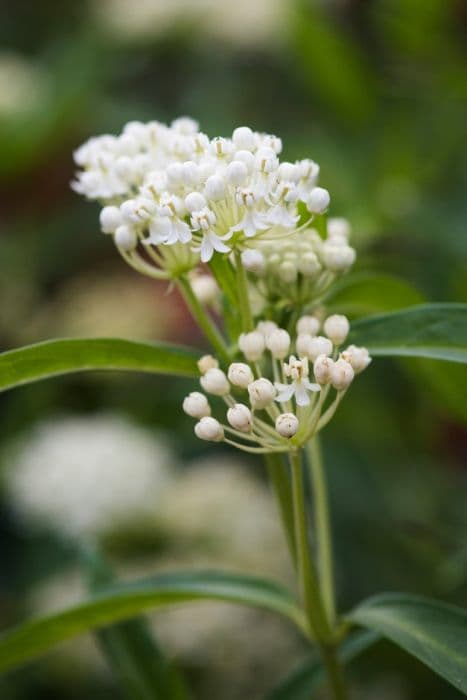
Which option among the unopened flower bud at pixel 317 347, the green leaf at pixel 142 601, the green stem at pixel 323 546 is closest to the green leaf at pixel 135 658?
the green leaf at pixel 142 601

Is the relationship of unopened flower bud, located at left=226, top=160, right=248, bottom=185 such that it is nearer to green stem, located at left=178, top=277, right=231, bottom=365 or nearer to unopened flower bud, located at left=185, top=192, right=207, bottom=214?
unopened flower bud, located at left=185, top=192, right=207, bottom=214

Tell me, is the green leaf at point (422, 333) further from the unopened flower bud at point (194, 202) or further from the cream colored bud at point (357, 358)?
the unopened flower bud at point (194, 202)

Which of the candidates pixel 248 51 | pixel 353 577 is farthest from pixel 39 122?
pixel 353 577

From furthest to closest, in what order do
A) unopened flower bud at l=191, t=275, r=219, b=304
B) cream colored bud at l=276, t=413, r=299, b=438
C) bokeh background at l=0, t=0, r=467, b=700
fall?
1. bokeh background at l=0, t=0, r=467, b=700
2. unopened flower bud at l=191, t=275, r=219, b=304
3. cream colored bud at l=276, t=413, r=299, b=438

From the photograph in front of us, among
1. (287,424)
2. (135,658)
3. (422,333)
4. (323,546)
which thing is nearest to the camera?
(287,424)

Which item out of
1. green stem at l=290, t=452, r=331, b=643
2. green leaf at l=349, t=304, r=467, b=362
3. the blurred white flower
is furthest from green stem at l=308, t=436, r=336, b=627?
the blurred white flower

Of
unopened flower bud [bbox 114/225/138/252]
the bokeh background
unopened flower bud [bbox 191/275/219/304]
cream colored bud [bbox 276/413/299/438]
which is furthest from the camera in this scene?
the bokeh background

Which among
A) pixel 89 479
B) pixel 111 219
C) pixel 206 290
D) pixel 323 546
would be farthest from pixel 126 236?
pixel 89 479

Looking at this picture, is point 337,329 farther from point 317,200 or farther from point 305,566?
point 305,566
